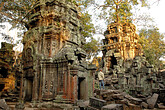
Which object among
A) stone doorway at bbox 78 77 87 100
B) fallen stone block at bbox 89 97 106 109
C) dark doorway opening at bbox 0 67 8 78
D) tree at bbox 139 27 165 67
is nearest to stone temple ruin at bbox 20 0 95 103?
stone doorway at bbox 78 77 87 100

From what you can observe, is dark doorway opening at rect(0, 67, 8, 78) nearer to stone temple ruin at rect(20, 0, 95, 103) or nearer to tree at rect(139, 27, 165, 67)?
stone temple ruin at rect(20, 0, 95, 103)

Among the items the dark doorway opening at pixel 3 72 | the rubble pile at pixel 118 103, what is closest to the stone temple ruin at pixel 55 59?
the rubble pile at pixel 118 103

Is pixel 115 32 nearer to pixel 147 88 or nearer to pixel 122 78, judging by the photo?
pixel 122 78

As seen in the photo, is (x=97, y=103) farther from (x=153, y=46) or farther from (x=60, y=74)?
(x=153, y=46)

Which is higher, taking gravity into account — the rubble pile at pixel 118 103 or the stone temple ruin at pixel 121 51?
the stone temple ruin at pixel 121 51

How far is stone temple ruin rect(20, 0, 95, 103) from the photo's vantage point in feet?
28.8

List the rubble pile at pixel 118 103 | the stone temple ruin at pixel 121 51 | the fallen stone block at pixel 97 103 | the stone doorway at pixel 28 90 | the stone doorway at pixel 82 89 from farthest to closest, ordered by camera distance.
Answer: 1. the stone temple ruin at pixel 121 51
2. the stone doorway at pixel 28 90
3. the stone doorway at pixel 82 89
4. the fallen stone block at pixel 97 103
5. the rubble pile at pixel 118 103

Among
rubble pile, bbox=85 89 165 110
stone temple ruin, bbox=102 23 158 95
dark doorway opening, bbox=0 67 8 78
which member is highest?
stone temple ruin, bbox=102 23 158 95

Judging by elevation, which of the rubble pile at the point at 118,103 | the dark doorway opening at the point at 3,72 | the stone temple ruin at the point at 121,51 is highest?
the stone temple ruin at the point at 121,51

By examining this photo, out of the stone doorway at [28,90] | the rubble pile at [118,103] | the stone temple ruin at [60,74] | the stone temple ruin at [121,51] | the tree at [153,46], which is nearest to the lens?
the rubble pile at [118,103]

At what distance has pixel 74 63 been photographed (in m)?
8.84

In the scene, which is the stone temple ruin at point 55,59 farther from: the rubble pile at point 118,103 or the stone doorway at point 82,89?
the rubble pile at point 118,103

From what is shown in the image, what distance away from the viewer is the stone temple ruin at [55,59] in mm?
8781

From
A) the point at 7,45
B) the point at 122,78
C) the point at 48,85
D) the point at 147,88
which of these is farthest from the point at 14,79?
the point at 147,88
